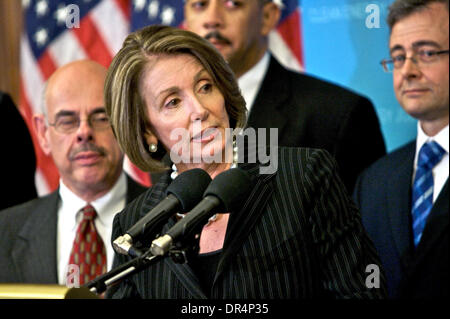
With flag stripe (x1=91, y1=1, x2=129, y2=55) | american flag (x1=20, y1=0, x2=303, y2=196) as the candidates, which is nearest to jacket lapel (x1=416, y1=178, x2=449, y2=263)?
american flag (x1=20, y1=0, x2=303, y2=196)

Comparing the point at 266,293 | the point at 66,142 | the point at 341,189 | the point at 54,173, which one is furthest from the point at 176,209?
the point at 54,173

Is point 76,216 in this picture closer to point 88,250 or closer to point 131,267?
point 88,250

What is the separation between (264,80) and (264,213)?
95 cm

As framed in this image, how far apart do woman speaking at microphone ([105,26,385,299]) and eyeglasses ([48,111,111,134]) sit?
40cm

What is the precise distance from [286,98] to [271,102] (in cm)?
5

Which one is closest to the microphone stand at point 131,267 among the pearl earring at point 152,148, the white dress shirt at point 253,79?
the pearl earring at point 152,148

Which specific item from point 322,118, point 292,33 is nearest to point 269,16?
point 292,33

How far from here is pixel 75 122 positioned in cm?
224

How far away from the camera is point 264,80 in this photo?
252cm

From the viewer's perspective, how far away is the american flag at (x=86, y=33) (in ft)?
9.78

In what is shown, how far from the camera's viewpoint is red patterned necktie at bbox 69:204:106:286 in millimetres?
2180

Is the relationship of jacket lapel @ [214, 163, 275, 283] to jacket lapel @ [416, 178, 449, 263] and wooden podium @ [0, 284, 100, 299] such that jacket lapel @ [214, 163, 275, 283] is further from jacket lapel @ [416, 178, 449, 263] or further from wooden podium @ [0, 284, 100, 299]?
jacket lapel @ [416, 178, 449, 263]

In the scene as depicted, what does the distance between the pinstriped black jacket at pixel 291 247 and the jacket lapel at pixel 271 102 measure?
65 centimetres
